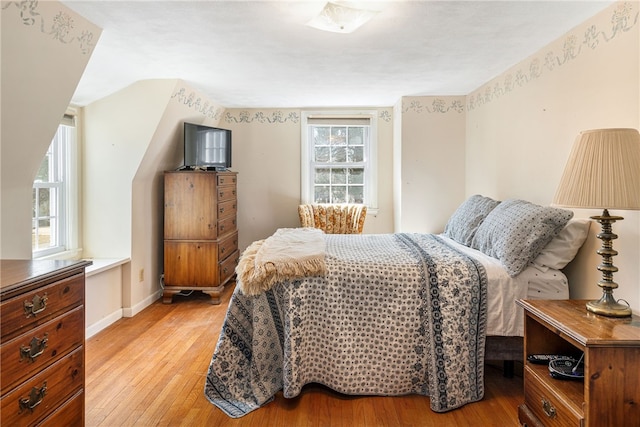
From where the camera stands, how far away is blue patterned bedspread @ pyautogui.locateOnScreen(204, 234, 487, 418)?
2.11 m

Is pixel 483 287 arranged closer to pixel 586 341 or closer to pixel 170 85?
pixel 586 341

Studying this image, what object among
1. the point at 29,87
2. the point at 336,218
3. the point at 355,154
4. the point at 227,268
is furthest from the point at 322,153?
the point at 29,87

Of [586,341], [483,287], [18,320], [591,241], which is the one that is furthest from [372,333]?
[18,320]

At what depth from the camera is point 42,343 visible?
1418 millimetres

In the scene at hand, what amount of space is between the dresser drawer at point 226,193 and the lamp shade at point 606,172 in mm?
3106

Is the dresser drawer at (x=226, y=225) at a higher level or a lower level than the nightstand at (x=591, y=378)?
higher

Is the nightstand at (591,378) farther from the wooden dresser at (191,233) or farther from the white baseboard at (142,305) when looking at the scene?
the white baseboard at (142,305)

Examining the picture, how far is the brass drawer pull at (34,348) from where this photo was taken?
4.39 ft

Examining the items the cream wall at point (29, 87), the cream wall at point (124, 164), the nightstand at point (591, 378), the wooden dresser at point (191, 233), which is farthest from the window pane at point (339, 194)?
the nightstand at point (591, 378)

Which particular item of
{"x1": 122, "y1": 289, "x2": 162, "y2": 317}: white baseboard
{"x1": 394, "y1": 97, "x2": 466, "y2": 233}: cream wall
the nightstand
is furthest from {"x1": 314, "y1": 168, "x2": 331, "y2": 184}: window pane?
the nightstand

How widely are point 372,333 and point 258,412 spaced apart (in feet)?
2.37

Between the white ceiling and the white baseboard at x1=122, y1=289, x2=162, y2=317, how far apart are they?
6.10 feet

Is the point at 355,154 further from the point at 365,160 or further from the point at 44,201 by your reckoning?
the point at 44,201

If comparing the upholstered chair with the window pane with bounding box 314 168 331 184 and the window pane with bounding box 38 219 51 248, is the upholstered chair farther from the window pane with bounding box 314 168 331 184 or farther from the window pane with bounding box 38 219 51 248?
the window pane with bounding box 38 219 51 248
